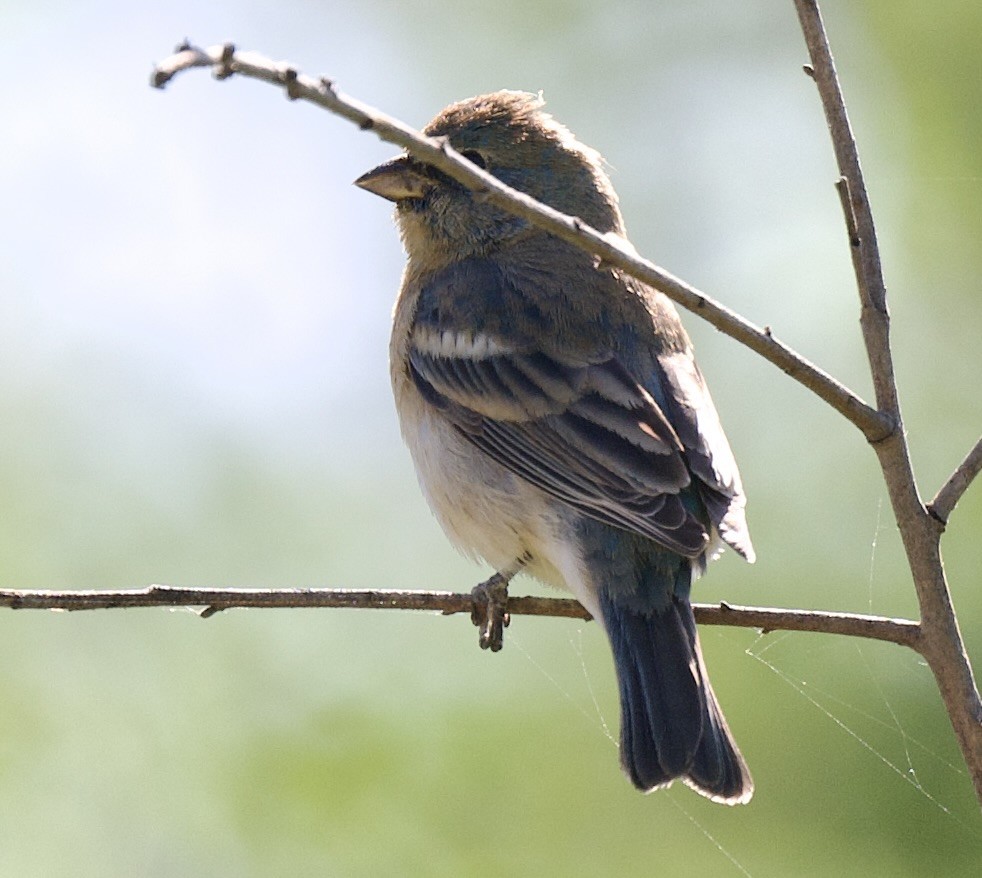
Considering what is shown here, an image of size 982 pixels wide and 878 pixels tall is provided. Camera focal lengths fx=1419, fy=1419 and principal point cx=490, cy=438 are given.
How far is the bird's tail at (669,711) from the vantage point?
3414mm

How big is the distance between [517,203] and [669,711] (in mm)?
1721

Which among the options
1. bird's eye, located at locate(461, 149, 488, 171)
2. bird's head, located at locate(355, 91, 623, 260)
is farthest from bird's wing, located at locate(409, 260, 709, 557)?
bird's eye, located at locate(461, 149, 488, 171)

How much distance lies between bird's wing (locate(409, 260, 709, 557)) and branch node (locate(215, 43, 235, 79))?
1.97m

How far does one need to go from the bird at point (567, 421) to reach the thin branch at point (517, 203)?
99 cm

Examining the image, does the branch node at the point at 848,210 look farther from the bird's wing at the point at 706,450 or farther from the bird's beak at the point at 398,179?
the bird's beak at the point at 398,179

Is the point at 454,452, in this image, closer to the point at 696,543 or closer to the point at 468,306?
the point at 468,306

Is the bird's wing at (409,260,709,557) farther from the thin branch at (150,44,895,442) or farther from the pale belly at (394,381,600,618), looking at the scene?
the thin branch at (150,44,895,442)

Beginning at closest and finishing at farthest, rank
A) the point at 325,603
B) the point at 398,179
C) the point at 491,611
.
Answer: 1. the point at 325,603
2. the point at 491,611
3. the point at 398,179

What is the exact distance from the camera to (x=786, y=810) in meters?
4.63

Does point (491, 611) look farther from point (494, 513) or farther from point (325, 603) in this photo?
point (325, 603)

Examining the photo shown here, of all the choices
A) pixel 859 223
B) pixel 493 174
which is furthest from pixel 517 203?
pixel 493 174

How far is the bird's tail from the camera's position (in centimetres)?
341

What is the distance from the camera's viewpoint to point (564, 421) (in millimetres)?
3975

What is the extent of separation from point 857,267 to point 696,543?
121 cm
